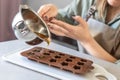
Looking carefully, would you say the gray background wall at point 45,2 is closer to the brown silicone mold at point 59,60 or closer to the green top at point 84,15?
the green top at point 84,15

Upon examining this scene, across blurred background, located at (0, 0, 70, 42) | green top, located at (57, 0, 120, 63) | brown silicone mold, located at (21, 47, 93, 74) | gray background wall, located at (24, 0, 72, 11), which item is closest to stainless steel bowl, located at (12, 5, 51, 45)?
brown silicone mold, located at (21, 47, 93, 74)

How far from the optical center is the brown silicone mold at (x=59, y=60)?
0.68 meters

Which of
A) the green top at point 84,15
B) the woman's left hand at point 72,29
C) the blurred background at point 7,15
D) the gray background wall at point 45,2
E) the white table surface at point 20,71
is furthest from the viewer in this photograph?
the gray background wall at point 45,2

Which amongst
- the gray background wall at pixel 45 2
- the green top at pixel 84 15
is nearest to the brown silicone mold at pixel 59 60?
the green top at pixel 84 15

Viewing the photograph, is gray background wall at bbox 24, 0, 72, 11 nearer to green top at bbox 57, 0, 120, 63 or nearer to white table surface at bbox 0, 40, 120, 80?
green top at bbox 57, 0, 120, 63

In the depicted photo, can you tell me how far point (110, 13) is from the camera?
1.07 m

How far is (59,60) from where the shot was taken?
0.72 m

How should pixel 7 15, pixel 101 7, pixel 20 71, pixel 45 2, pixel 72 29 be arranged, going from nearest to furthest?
pixel 20 71 < pixel 72 29 < pixel 101 7 < pixel 7 15 < pixel 45 2

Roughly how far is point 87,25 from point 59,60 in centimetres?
23

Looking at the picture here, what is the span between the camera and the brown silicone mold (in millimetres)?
678

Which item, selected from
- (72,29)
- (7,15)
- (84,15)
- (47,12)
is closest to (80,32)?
(72,29)

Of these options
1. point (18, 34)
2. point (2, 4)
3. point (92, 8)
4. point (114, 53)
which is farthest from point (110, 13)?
point (2, 4)

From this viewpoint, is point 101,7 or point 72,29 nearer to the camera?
point 72,29

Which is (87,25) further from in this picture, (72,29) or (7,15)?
(7,15)
